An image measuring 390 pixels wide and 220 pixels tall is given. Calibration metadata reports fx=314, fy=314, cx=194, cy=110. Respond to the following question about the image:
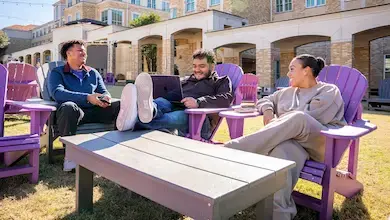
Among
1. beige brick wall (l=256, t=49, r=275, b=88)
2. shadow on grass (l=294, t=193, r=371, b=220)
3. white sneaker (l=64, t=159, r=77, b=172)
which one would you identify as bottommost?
shadow on grass (l=294, t=193, r=371, b=220)

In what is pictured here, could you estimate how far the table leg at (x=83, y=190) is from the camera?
1.98 metres

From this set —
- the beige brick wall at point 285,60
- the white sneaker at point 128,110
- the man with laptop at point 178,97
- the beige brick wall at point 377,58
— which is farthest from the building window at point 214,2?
the white sneaker at point 128,110

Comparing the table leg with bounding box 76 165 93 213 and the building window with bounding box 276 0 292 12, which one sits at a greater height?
the building window with bounding box 276 0 292 12

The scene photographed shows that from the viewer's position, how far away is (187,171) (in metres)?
1.28

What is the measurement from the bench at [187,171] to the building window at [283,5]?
1843cm

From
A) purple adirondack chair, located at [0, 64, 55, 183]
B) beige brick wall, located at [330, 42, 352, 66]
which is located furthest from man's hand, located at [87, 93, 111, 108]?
beige brick wall, located at [330, 42, 352, 66]

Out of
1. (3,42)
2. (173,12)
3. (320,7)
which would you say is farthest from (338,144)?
(3,42)

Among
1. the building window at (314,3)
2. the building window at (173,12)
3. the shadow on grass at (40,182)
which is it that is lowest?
the shadow on grass at (40,182)

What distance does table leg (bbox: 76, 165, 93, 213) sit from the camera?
1.98 m

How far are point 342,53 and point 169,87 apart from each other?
400 inches

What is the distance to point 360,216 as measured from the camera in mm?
2037

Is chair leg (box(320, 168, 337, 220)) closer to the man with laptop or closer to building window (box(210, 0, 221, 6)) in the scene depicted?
the man with laptop

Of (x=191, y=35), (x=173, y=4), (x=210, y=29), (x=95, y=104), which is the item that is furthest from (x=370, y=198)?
(x=173, y=4)

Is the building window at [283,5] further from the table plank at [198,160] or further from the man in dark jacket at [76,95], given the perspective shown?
the table plank at [198,160]
